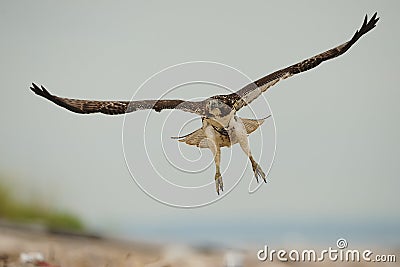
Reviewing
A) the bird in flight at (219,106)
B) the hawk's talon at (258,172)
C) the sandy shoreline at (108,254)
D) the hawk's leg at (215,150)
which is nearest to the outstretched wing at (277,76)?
the bird in flight at (219,106)

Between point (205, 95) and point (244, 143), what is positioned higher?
point (205, 95)

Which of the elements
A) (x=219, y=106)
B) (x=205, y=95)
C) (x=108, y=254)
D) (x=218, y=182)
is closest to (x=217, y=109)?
(x=219, y=106)

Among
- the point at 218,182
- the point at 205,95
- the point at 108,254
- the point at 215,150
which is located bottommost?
the point at 108,254

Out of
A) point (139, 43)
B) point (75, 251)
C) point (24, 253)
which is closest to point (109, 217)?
point (75, 251)

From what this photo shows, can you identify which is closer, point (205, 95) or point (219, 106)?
point (219, 106)

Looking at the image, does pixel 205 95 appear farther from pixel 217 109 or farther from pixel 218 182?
pixel 218 182

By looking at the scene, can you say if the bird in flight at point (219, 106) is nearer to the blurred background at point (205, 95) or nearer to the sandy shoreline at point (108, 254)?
the blurred background at point (205, 95)

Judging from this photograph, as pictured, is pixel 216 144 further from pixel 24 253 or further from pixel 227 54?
pixel 24 253

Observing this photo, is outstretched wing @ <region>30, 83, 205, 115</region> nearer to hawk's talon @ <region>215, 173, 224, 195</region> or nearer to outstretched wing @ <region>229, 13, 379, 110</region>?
outstretched wing @ <region>229, 13, 379, 110</region>
